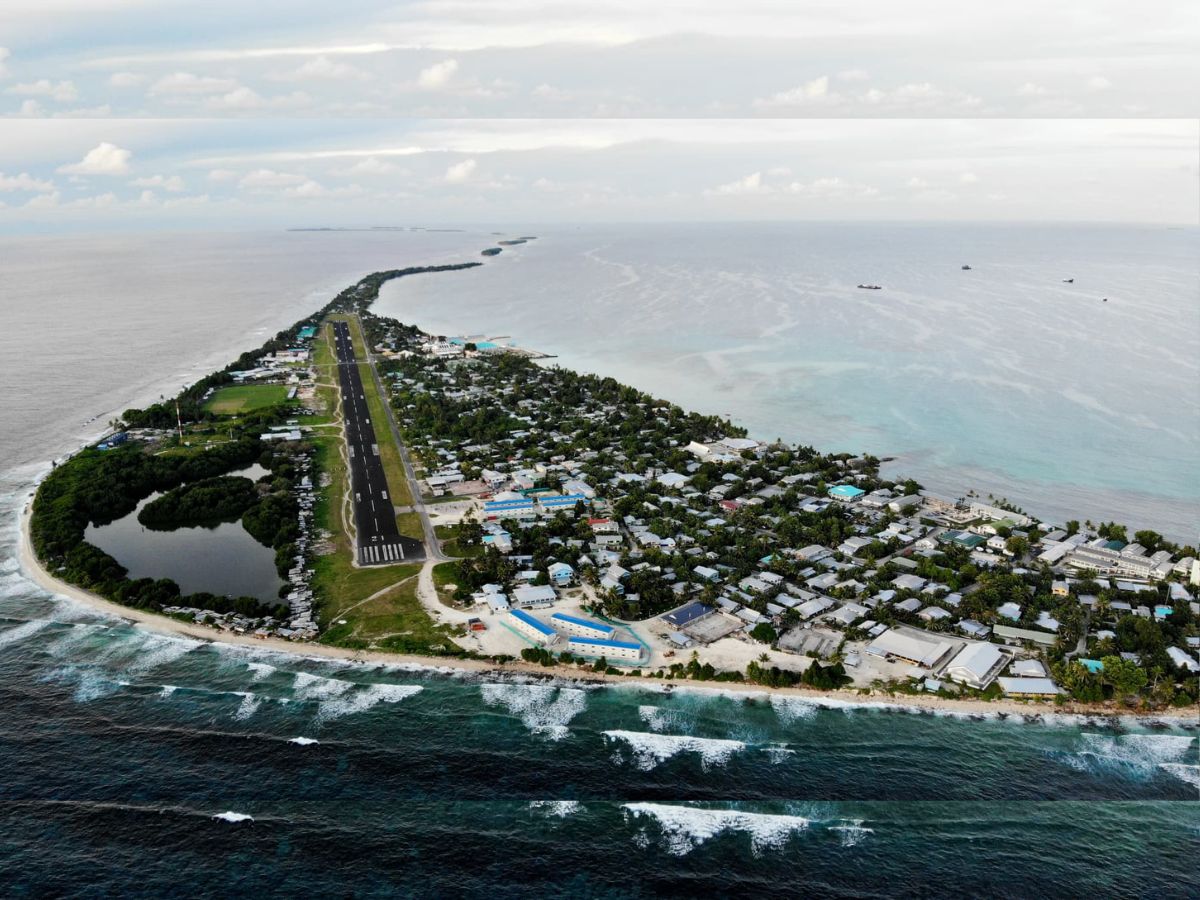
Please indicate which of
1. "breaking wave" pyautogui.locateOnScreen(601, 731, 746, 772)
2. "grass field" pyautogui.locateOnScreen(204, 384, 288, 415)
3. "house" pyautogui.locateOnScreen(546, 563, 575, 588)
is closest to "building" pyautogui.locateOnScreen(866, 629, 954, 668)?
"breaking wave" pyautogui.locateOnScreen(601, 731, 746, 772)

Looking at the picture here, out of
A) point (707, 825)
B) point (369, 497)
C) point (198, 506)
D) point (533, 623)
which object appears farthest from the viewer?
point (369, 497)

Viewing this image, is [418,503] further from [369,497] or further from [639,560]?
[639,560]

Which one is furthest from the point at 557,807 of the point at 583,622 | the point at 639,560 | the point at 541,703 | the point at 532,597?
the point at 639,560

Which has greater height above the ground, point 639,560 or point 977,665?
point 639,560

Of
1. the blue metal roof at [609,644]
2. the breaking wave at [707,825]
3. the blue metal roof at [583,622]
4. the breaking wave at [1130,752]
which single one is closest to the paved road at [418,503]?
the blue metal roof at [583,622]

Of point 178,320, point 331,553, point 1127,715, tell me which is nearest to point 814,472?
point 1127,715

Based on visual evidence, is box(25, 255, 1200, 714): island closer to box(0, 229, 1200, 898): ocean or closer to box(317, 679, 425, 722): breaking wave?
box(0, 229, 1200, 898): ocean
